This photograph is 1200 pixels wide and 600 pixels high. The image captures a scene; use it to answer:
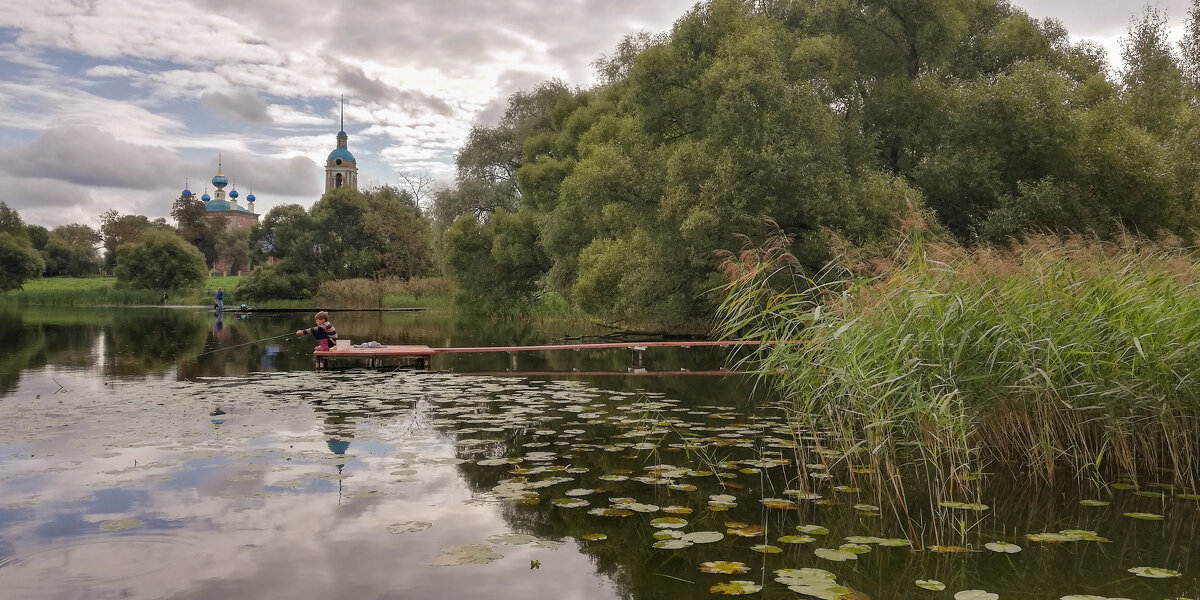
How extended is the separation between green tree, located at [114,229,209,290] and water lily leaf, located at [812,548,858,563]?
2971 inches

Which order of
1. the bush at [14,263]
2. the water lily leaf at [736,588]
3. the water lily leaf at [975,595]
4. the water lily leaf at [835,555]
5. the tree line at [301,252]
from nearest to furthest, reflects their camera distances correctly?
1. the water lily leaf at [975,595]
2. the water lily leaf at [736,588]
3. the water lily leaf at [835,555]
4. the tree line at [301,252]
5. the bush at [14,263]

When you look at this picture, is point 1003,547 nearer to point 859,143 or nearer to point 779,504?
point 779,504

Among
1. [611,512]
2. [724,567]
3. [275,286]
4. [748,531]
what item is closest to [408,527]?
[611,512]

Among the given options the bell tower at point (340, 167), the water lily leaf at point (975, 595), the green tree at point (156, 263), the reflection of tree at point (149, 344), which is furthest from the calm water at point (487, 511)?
the bell tower at point (340, 167)

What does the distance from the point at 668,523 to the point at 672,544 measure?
0.53m

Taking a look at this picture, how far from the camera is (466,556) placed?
6.10 meters

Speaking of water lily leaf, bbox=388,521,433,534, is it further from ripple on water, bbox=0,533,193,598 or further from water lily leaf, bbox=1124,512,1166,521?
water lily leaf, bbox=1124,512,1166,521

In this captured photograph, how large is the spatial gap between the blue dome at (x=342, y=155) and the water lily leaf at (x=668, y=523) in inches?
4941

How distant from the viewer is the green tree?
69.8 metres

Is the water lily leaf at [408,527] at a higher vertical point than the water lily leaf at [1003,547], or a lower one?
lower

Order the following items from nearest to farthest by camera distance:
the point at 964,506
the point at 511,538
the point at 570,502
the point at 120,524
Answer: the point at 511,538
the point at 120,524
the point at 964,506
the point at 570,502

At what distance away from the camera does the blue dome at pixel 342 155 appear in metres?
124

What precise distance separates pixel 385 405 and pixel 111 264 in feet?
324

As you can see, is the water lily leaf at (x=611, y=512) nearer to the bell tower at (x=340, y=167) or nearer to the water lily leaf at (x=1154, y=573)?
the water lily leaf at (x=1154, y=573)
